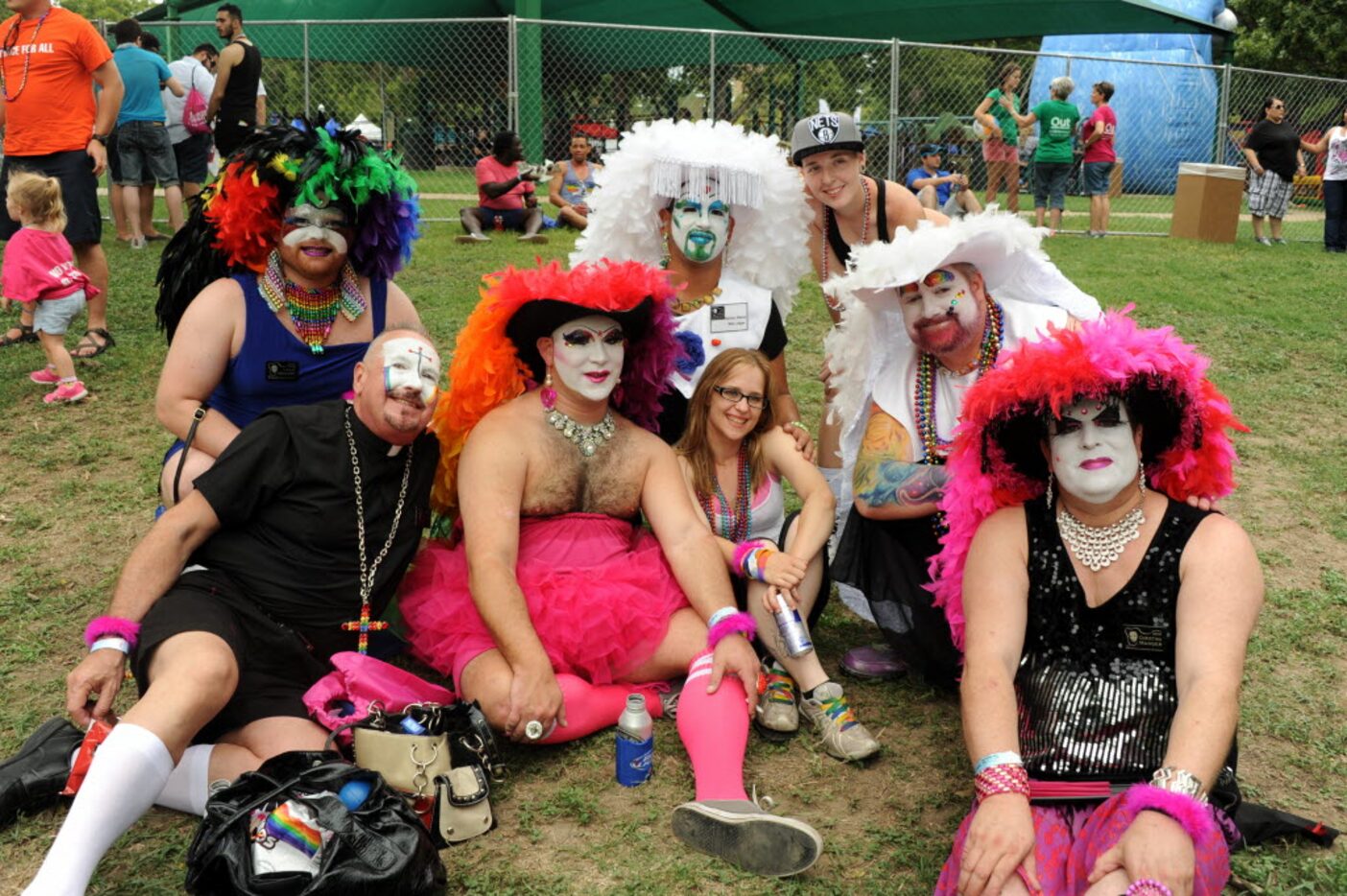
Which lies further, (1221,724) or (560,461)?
(560,461)

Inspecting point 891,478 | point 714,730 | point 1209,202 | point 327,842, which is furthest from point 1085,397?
point 1209,202

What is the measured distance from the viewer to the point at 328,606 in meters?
3.48

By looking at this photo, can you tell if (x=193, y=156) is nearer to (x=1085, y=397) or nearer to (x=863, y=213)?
(x=863, y=213)

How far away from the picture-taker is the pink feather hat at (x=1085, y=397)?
2.82m

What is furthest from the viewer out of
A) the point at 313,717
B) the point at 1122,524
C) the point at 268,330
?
the point at 268,330

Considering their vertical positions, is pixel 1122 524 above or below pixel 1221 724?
above

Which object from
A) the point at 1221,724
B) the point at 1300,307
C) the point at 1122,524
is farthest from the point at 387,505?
the point at 1300,307

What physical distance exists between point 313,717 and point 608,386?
126 centimetres

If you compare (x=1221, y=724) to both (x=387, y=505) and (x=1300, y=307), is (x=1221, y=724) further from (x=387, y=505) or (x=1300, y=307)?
(x=1300, y=307)

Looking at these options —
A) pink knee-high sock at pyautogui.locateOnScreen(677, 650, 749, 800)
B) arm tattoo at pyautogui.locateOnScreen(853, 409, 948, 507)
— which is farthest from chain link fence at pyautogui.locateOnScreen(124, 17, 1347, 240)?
pink knee-high sock at pyautogui.locateOnScreen(677, 650, 749, 800)

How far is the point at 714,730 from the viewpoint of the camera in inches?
129

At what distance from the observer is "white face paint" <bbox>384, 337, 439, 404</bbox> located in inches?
136

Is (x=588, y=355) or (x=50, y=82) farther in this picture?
(x=50, y=82)

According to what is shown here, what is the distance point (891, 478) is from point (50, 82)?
6.11m
